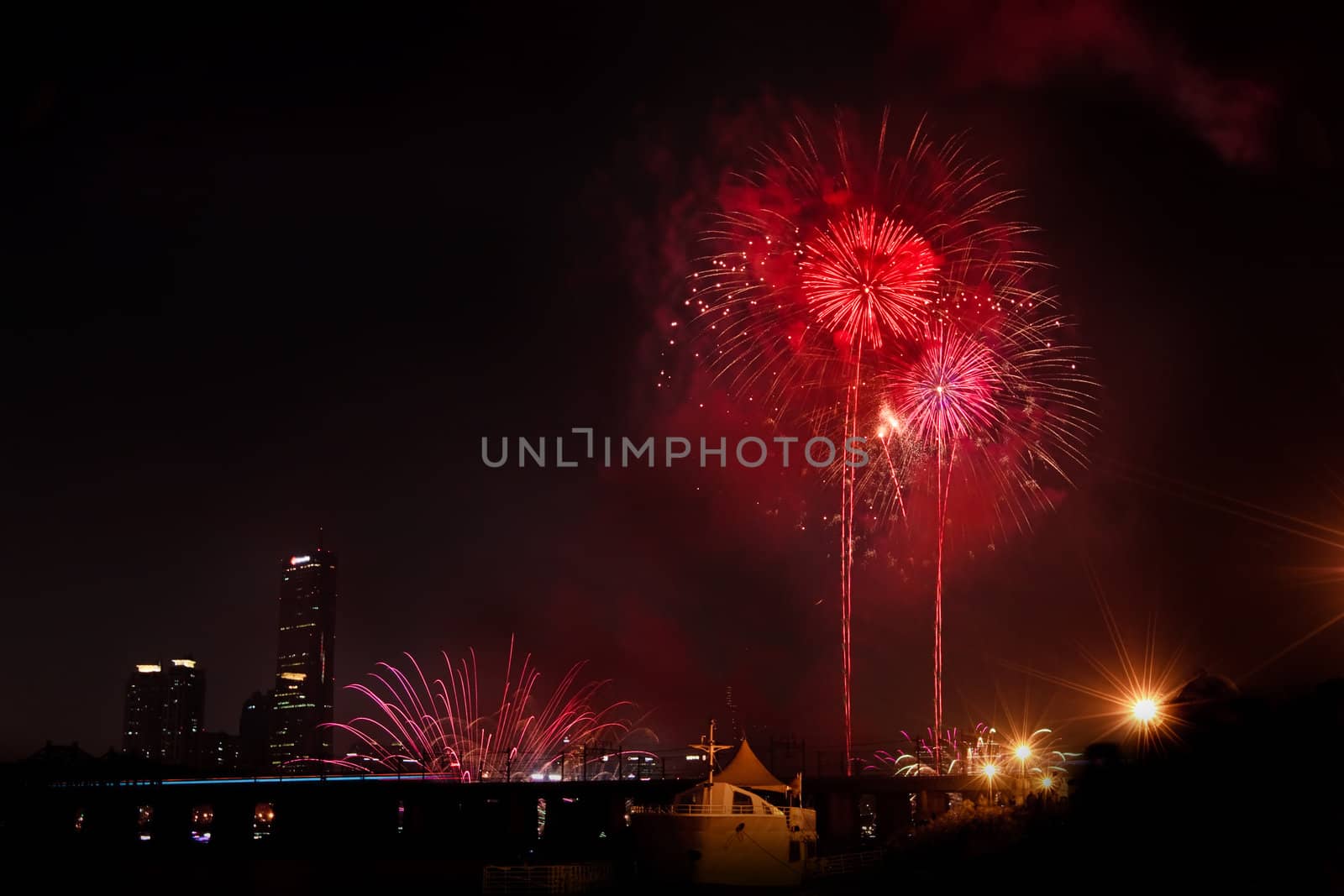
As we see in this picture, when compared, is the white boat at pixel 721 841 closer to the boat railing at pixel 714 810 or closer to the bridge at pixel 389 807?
the boat railing at pixel 714 810

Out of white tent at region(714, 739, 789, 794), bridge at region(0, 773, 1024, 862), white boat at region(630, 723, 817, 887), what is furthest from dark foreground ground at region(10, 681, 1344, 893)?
bridge at region(0, 773, 1024, 862)

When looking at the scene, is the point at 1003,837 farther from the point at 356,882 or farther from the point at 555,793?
the point at 555,793

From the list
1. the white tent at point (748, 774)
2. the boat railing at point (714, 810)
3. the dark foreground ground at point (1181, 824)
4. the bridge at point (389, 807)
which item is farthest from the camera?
the bridge at point (389, 807)

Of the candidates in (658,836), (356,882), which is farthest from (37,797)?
(658,836)

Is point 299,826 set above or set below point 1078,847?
below

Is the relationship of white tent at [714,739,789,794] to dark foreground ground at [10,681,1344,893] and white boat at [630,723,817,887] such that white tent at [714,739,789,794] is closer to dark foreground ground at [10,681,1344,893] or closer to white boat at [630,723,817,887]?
white boat at [630,723,817,887]

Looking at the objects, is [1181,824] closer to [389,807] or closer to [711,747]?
[711,747]

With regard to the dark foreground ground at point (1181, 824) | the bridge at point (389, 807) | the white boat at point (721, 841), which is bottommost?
the bridge at point (389, 807)

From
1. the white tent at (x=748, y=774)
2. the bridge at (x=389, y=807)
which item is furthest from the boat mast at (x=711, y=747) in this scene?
the bridge at (x=389, y=807)
